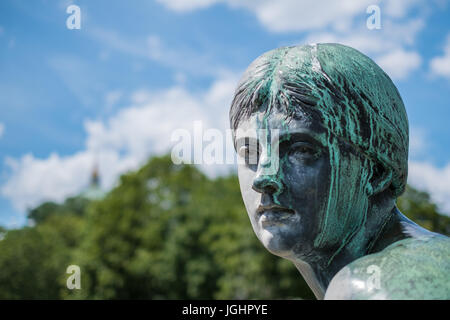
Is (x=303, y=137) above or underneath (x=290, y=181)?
above

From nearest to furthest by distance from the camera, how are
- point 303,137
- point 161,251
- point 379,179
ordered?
point 303,137, point 379,179, point 161,251

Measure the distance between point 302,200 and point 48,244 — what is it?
39.3m

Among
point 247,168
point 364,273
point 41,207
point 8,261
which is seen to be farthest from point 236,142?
point 41,207

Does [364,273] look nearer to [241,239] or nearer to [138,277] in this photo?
[241,239]

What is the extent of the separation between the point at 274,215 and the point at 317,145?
16.3 inches

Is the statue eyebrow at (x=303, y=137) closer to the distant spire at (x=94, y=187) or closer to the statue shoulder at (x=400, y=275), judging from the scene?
the statue shoulder at (x=400, y=275)

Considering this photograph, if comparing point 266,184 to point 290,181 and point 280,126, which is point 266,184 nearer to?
point 290,181

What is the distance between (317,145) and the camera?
266 centimetres

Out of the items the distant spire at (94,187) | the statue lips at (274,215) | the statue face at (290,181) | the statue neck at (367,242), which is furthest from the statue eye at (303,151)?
the distant spire at (94,187)

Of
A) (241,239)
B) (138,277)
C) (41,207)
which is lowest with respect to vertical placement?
(138,277)

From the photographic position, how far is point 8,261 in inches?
1129

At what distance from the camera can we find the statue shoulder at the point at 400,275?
7.20 feet

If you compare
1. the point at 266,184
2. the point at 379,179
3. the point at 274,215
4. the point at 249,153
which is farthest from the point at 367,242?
Result: the point at 249,153

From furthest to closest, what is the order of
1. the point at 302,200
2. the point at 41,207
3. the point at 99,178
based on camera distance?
1. the point at 99,178
2. the point at 41,207
3. the point at 302,200
